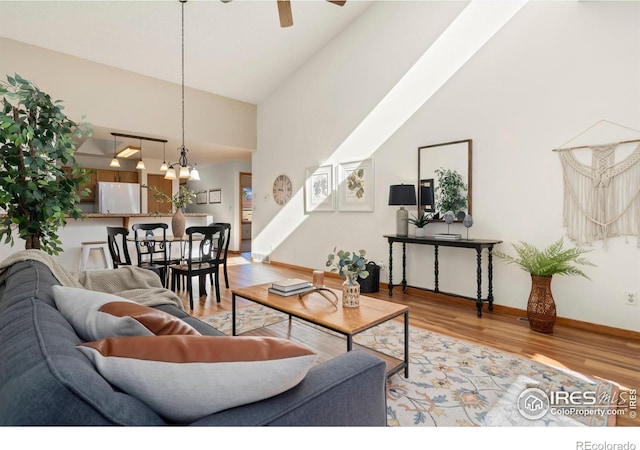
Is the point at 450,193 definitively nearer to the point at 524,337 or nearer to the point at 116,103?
the point at 524,337

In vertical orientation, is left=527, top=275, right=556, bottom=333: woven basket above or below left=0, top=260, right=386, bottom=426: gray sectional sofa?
below

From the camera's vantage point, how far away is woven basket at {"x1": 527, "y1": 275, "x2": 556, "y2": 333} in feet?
9.41

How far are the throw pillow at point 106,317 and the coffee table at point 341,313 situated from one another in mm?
994

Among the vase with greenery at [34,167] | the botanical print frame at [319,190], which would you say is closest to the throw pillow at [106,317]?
the vase with greenery at [34,167]

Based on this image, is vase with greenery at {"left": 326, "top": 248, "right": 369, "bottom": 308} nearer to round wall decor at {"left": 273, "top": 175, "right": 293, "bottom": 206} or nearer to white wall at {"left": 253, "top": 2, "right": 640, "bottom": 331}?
white wall at {"left": 253, "top": 2, "right": 640, "bottom": 331}

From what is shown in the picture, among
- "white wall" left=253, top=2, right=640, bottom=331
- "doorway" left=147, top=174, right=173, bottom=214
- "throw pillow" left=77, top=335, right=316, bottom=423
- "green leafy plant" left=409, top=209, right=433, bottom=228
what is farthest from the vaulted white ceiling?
"throw pillow" left=77, top=335, right=316, bottom=423

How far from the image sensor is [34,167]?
1884 mm

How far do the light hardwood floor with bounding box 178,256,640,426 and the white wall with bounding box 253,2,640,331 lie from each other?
0.66 feet

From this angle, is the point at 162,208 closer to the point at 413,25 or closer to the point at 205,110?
the point at 205,110

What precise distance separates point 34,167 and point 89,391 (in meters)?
1.92

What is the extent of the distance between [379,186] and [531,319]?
2458 mm

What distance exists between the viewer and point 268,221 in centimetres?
657

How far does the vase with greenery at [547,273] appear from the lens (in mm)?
2870

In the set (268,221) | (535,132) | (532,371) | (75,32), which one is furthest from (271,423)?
(268,221)
